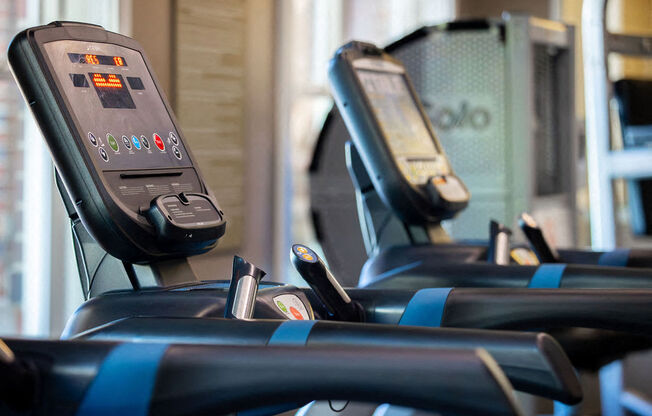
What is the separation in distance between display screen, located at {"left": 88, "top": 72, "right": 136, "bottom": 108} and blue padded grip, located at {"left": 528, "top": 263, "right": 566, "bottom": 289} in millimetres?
742

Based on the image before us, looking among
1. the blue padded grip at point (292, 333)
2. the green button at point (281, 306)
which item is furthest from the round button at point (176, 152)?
the blue padded grip at point (292, 333)

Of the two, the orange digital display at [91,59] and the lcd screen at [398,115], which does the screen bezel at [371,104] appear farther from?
the orange digital display at [91,59]

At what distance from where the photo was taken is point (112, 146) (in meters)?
1.36

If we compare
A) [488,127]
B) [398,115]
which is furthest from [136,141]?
[488,127]

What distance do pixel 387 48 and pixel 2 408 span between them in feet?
8.76

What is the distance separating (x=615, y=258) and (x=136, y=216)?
3.48 ft

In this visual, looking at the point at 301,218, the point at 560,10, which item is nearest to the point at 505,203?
the point at 301,218

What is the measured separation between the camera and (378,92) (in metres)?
2.12

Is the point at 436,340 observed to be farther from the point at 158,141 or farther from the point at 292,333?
the point at 158,141

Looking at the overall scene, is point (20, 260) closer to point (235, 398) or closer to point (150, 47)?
point (150, 47)

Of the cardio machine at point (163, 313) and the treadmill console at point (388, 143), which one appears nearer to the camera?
the cardio machine at point (163, 313)

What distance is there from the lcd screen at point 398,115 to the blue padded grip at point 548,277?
0.57 metres

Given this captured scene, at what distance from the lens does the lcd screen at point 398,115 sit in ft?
6.79

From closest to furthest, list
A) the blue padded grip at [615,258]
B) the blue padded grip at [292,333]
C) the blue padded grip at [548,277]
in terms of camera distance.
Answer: the blue padded grip at [292,333], the blue padded grip at [548,277], the blue padded grip at [615,258]
